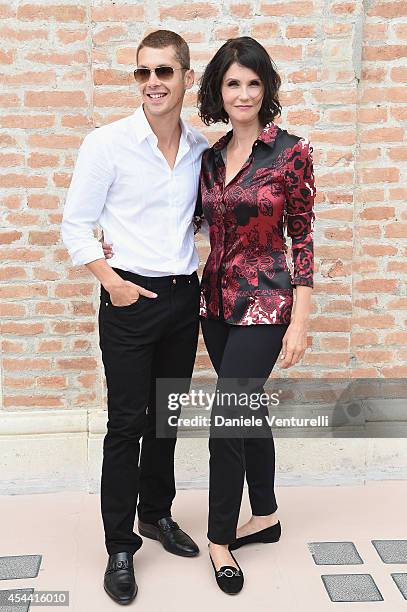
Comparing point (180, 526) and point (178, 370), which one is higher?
point (178, 370)

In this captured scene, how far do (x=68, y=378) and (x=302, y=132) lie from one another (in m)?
1.53

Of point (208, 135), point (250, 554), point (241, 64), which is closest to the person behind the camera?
point (241, 64)

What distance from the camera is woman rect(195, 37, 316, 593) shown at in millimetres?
2611

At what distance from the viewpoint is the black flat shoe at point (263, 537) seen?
306cm

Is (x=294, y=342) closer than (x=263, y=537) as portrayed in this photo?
Yes

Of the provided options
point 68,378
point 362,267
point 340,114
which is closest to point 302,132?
point 340,114

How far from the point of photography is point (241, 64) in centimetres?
259

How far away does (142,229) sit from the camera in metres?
2.65

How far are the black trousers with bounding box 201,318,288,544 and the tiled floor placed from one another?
22 centimetres

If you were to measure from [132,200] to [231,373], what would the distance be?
69cm

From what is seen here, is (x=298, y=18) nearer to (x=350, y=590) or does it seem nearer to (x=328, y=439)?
(x=328, y=439)

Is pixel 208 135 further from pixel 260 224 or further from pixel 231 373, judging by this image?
pixel 231 373

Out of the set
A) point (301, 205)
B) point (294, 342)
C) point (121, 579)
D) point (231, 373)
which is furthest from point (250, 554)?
point (301, 205)

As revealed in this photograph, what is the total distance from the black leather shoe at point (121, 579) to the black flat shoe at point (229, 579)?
0.98 feet
